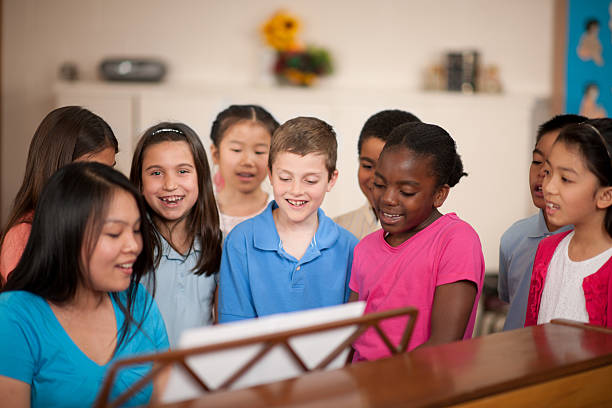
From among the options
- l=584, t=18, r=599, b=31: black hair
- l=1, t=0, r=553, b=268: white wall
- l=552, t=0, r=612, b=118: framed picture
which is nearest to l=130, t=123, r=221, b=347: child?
l=1, t=0, r=553, b=268: white wall

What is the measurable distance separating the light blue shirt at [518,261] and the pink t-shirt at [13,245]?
62.9 inches

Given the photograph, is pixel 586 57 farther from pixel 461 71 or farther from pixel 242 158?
pixel 242 158

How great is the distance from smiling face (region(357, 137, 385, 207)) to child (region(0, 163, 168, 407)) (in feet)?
3.52

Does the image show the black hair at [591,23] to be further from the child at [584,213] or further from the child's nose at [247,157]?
the child at [584,213]

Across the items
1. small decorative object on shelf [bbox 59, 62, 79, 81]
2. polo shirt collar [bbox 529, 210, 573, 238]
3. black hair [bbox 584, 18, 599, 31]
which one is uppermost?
black hair [bbox 584, 18, 599, 31]

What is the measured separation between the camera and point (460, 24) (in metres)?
5.28

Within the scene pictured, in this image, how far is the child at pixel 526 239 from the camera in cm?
215

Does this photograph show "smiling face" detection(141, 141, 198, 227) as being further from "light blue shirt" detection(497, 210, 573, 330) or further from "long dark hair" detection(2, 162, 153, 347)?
"light blue shirt" detection(497, 210, 573, 330)

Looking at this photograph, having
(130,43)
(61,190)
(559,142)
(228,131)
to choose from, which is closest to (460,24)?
(130,43)

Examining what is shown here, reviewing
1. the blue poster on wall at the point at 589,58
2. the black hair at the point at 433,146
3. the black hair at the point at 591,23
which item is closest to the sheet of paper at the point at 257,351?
the black hair at the point at 433,146

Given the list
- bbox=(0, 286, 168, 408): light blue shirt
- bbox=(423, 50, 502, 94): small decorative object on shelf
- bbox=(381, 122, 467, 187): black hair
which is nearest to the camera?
bbox=(0, 286, 168, 408): light blue shirt

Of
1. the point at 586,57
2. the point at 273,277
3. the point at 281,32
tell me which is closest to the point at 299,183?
the point at 273,277

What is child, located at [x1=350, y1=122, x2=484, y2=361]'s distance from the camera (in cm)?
160

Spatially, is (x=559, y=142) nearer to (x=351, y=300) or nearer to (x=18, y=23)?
(x=351, y=300)
